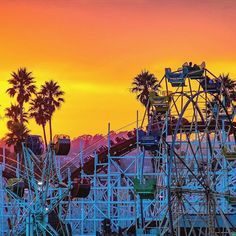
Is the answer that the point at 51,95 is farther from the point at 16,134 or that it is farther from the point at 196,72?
the point at 196,72

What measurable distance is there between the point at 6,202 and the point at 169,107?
16.7 metres

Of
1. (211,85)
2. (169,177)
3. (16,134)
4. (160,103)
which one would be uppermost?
(16,134)

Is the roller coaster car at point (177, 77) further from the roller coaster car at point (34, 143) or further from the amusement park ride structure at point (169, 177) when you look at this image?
the roller coaster car at point (34, 143)

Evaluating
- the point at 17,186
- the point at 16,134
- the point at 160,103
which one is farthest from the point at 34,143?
the point at 16,134

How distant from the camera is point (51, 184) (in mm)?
42562

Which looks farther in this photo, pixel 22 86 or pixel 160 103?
pixel 22 86

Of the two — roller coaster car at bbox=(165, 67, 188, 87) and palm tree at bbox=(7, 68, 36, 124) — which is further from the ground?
palm tree at bbox=(7, 68, 36, 124)

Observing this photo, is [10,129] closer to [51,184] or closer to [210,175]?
[51,184]

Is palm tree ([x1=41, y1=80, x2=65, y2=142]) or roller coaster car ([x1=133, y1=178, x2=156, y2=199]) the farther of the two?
palm tree ([x1=41, y1=80, x2=65, y2=142])

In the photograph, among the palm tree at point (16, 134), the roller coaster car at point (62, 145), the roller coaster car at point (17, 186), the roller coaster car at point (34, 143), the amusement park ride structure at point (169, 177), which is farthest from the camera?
the palm tree at point (16, 134)

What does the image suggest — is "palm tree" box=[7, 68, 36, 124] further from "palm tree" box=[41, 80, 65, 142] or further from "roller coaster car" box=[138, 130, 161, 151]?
"roller coaster car" box=[138, 130, 161, 151]

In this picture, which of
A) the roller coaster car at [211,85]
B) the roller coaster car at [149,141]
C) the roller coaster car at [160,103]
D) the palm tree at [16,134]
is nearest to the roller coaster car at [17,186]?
the roller coaster car at [149,141]

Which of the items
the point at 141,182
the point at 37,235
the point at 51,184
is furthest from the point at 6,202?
the point at 141,182

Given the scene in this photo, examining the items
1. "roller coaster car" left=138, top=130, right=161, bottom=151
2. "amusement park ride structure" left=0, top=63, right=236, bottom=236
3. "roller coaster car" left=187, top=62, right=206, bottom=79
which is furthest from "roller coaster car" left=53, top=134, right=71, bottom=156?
"roller coaster car" left=187, top=62, right=206, bottom=79
